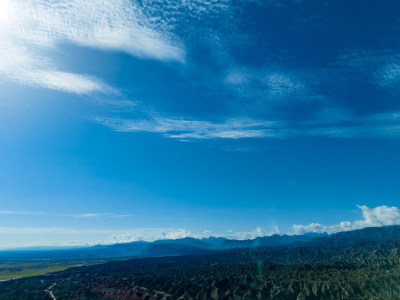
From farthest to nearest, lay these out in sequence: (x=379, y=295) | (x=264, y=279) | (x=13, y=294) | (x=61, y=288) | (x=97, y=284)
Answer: (x=97, y=284), (x=61, y=288), (x=264, y=279), (x=13, y=294), (x=379, y=295)

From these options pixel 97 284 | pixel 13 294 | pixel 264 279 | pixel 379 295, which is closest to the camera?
pixel 379 295

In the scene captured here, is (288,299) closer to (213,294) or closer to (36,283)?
(213,294)

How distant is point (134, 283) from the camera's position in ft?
479

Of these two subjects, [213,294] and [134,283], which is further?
[134,283]

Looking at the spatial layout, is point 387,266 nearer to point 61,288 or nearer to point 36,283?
point 61,288

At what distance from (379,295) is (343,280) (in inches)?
645

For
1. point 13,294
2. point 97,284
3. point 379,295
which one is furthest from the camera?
point 97,284

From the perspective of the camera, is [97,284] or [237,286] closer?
[237,286]

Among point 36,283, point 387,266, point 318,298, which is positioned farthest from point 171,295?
point 387,266

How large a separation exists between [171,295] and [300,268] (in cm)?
7864

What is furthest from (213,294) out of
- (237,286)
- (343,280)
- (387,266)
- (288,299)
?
(387,266)

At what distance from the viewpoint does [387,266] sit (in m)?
160

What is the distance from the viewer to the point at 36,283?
162 m

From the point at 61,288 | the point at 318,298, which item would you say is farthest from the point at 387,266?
the point at 61,288
